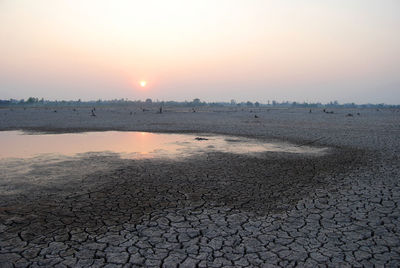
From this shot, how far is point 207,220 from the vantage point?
5469 millimetres

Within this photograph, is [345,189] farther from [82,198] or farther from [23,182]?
[23,182]

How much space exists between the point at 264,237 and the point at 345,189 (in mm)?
3922

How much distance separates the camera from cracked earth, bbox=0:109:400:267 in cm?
413

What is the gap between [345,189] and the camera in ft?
24.4

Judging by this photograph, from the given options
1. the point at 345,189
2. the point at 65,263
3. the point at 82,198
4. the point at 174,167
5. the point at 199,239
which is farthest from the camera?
the point at 174,167

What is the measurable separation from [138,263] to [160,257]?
0.34 m

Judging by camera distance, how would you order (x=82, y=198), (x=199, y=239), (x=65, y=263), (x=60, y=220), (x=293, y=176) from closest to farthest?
1. (x=65, y=263)
2. (x=199, y=239)
3. (x=60, y=220)
4. (x=82, y=198)
5. (x=293, y=176)

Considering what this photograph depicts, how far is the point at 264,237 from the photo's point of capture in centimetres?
477

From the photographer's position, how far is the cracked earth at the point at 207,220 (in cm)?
413

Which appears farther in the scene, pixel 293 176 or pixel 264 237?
pixel 293 176

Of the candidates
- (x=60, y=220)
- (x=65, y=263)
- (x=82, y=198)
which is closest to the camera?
(x=65, y=263)

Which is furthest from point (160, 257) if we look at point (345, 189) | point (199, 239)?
point (345, 189)

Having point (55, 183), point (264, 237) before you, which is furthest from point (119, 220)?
point (55, 183)

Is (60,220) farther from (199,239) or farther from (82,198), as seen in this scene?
(199,239)
